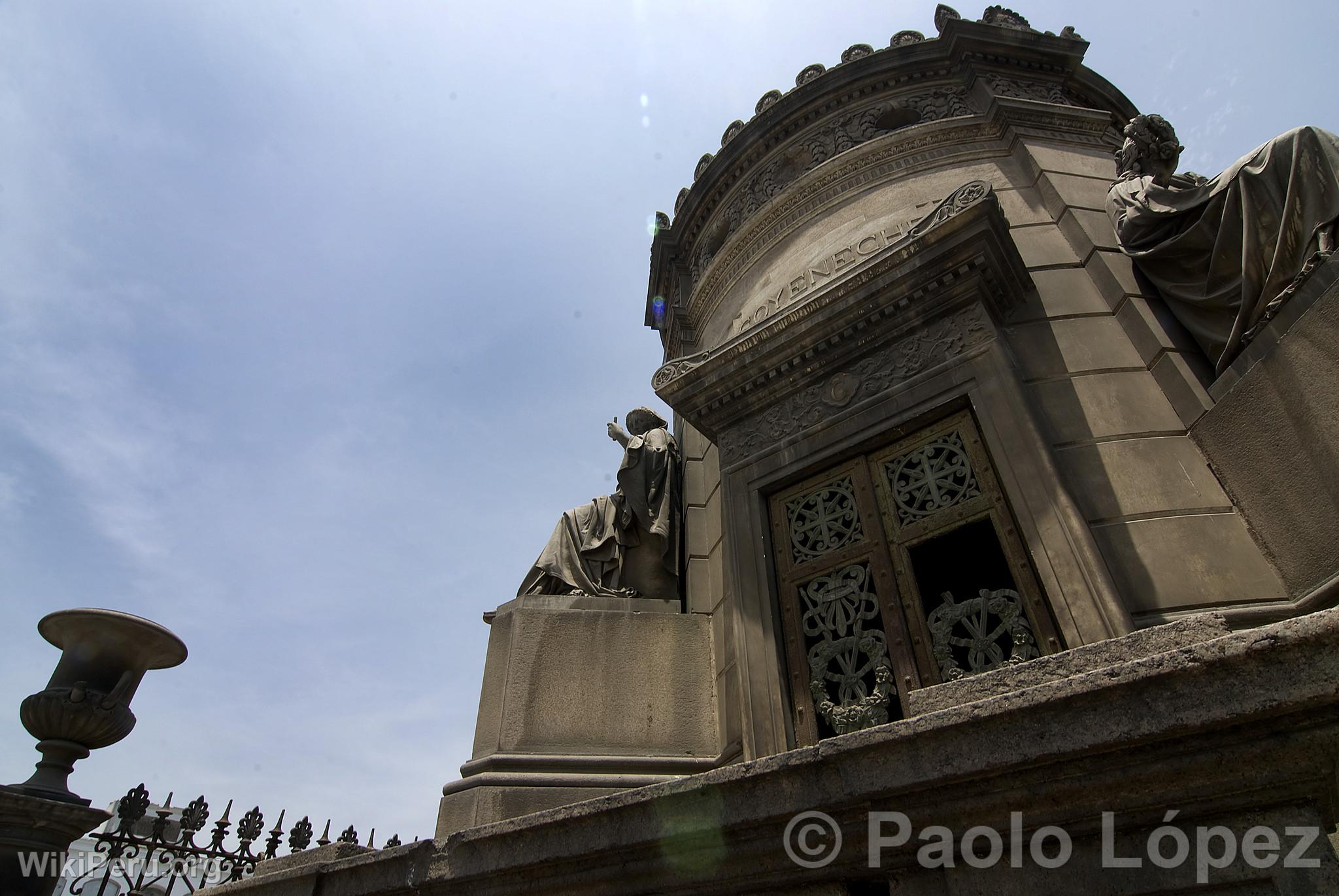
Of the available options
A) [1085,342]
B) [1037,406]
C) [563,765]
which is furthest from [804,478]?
[563,765]

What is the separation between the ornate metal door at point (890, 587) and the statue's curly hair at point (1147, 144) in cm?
303

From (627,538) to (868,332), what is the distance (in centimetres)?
335

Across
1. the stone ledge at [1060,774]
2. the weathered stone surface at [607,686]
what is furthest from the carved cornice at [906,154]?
the stone ledge at [1060,774]

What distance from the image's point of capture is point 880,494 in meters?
6.59

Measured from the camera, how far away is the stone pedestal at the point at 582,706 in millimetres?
5984

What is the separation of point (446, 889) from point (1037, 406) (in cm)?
562

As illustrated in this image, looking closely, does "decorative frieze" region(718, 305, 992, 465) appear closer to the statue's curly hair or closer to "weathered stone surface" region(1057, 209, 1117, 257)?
"weathered stone surface" region(1057, 209, 1117, 257)

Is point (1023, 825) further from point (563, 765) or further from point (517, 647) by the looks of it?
point (517, 647)

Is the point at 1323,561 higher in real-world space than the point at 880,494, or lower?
lower

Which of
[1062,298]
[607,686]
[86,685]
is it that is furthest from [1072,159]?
[86,685]

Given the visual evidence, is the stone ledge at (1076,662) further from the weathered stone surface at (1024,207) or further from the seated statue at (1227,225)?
the weathered stone surface at (1024,207)

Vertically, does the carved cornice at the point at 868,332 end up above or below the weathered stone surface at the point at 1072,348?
above

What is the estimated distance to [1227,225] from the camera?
559 centimetres

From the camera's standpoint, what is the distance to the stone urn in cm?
790
